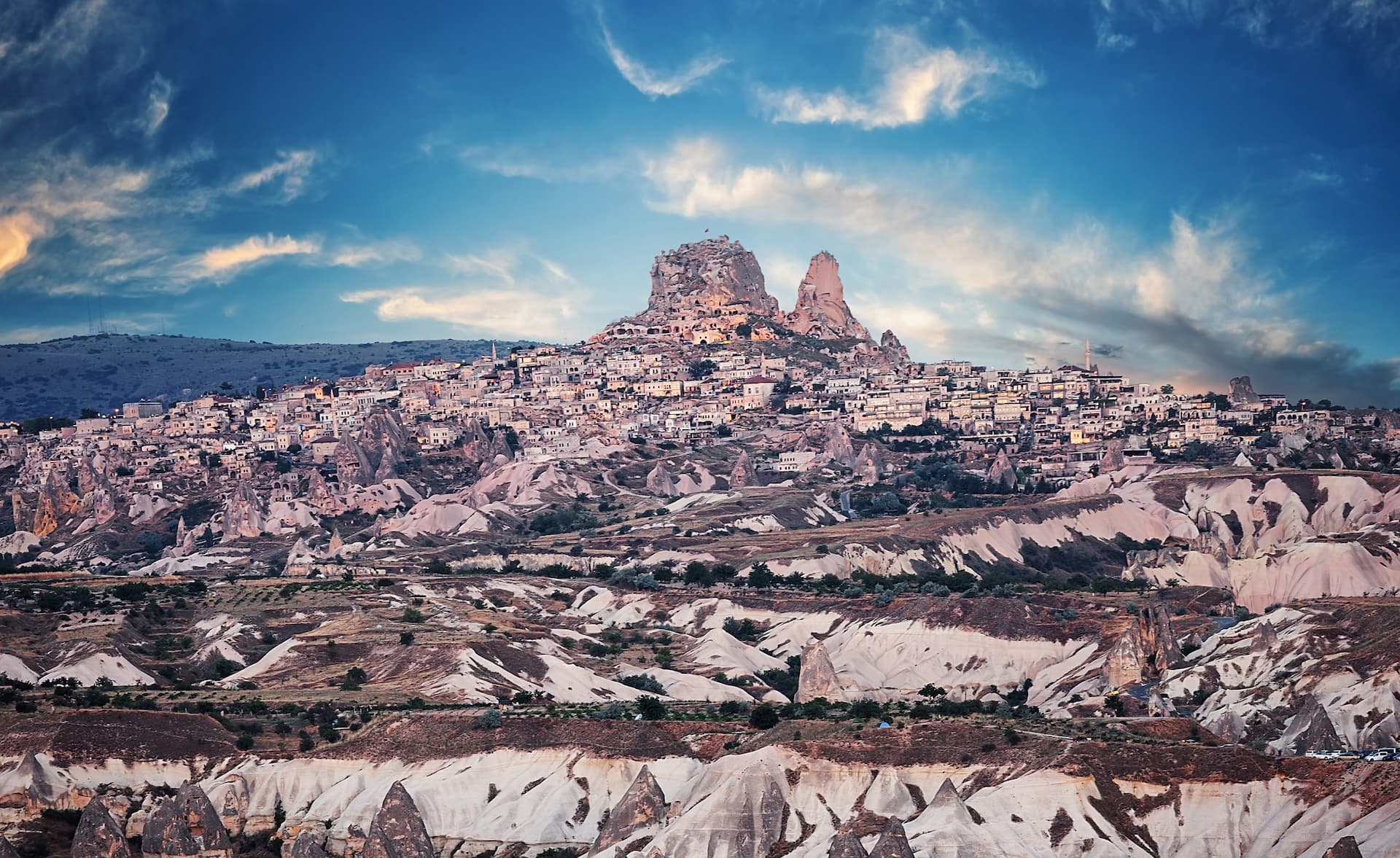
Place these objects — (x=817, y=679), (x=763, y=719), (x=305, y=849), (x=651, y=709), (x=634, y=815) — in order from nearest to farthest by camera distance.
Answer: (x=305, y=849) → (x=634, y=815) → (x=763, y=719) → (x=651, y=709) → (x=817, y=679)

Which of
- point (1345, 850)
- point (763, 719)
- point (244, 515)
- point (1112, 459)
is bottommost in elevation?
point (763, 719)

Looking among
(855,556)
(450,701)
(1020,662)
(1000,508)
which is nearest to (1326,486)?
(1000,508)

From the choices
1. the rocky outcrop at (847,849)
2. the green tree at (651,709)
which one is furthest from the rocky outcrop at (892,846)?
the green tree at (651,709)

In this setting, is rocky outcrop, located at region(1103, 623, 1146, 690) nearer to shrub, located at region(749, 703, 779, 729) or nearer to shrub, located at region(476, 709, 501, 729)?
shrub, located at region(749, 703, 779, 729)

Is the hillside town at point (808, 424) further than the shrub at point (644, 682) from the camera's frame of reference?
Yes

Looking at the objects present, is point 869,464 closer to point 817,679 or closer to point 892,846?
point 817,679

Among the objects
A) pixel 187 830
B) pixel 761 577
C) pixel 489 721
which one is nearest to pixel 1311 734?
pixel 489 721

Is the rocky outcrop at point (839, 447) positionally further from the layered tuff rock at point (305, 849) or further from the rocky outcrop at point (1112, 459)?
the layered tuff rock at point (305, 849)
